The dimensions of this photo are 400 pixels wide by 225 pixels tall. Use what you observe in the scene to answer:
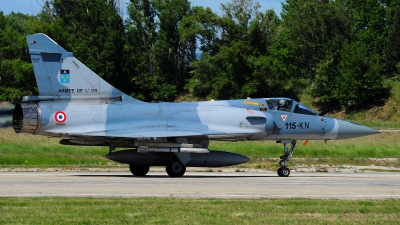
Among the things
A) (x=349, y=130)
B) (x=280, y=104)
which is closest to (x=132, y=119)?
(x=280, y=104)

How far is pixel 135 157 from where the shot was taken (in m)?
23.3

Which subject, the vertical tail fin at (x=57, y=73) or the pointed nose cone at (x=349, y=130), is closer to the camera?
the vertical tail fin at (x=57, y=73)

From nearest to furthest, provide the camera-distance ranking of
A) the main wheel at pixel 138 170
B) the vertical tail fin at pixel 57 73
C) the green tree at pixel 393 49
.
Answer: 1. the vertical tail fin at pixel 57 73
2. the main wheel at pixel 138 170
3. the green tree at pixel 393 49

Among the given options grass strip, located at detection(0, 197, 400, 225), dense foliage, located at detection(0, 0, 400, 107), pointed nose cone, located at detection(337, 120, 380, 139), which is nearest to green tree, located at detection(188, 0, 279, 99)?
dense foliage, located at detection(0, 0, 400, 107)

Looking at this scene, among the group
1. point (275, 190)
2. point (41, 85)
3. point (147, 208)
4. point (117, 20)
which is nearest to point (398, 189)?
point (275, 190)

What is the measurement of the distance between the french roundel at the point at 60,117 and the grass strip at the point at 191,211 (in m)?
6.80

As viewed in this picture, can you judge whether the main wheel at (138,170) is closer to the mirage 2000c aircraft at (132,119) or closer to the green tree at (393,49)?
the mirage 2000c aircraft at (132,119)

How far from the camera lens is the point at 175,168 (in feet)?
76.4

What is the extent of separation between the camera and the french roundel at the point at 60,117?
72.5 feet

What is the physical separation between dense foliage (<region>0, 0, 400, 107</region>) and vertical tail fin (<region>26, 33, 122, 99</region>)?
45021 mm

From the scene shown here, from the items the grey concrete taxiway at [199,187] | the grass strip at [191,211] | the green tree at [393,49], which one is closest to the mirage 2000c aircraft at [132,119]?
the grey concrete taxiway at [199,187]

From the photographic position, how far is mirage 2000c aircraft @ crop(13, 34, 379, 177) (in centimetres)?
2228

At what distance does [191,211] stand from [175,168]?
9.59 meters

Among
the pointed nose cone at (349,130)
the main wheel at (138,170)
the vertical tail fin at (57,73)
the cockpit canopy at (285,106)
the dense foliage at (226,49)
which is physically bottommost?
the main wheel at (138,170)
